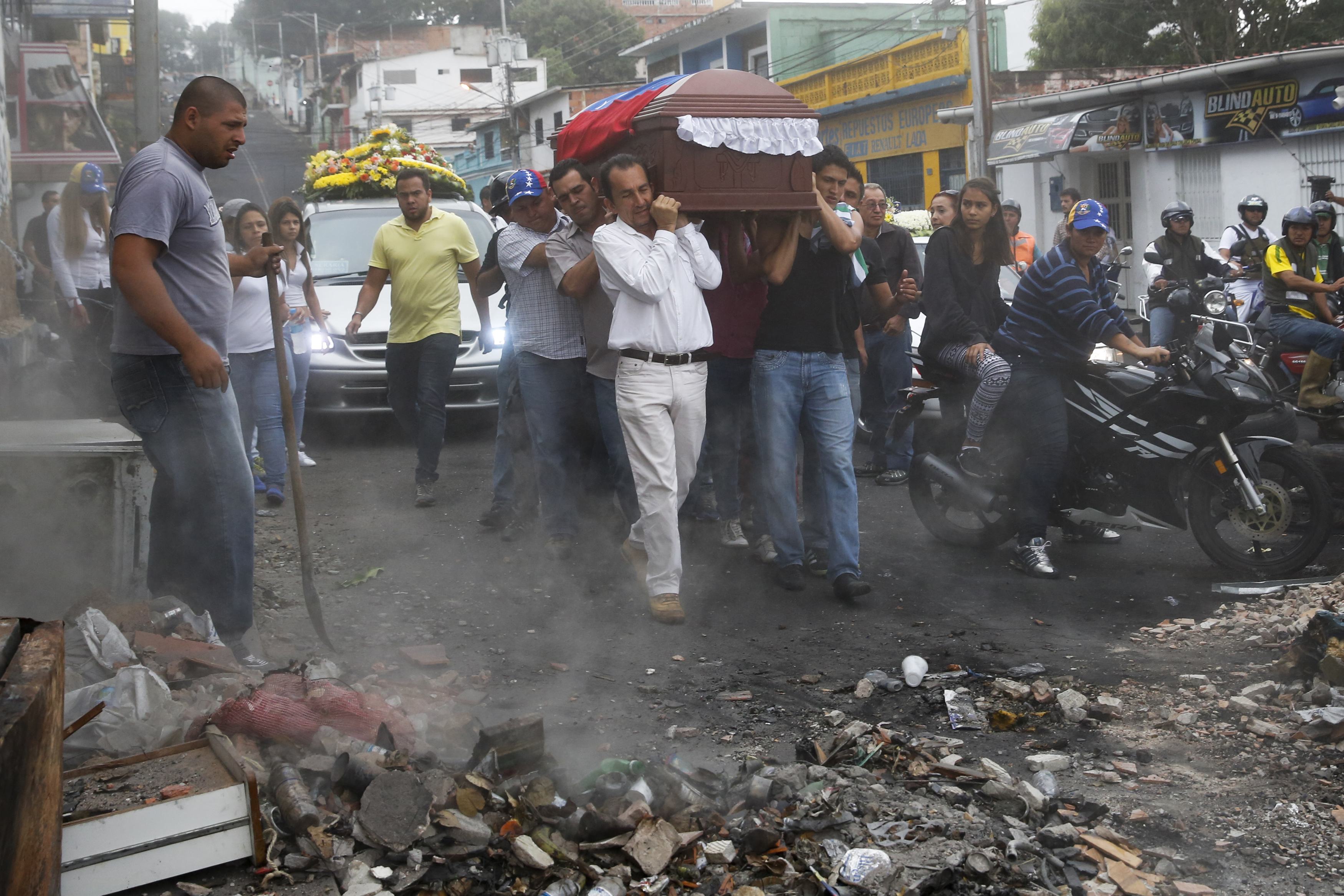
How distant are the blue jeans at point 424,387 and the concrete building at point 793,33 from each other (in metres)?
30.4

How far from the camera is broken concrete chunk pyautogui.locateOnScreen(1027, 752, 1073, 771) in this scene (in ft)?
12.5

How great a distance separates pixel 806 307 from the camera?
5785 mm

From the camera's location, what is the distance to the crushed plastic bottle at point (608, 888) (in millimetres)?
3051

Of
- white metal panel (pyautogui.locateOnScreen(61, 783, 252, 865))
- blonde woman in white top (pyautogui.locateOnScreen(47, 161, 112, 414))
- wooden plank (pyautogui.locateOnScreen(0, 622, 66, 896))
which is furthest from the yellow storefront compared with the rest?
wooden plank (pyautogui.locateOnScreen(0, 622, 66, 896))

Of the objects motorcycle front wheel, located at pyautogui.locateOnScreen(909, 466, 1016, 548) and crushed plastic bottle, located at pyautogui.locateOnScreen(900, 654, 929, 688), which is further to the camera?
motorcycle front wheel, located at pyautogui.locateOnScreen(909, 466, 1016, 548)

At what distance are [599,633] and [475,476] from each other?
151 inches

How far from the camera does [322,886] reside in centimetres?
304

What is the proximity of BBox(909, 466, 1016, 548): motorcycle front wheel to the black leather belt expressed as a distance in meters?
1.97

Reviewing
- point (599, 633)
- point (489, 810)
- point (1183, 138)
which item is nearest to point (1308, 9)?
point (1183, 138)

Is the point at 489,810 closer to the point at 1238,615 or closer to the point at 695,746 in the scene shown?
the point at 695,746

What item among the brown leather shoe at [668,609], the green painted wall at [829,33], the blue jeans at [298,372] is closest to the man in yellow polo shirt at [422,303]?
the blue jeans at [298,372]

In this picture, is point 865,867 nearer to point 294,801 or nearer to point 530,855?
point 530,855

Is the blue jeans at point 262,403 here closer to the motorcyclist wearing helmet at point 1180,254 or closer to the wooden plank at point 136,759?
the wooden plank at point 136,759

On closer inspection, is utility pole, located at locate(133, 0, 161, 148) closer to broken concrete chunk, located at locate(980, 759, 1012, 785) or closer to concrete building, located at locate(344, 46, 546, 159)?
broken concrete chunk, located at locate(980, 759, 1012, 785)
